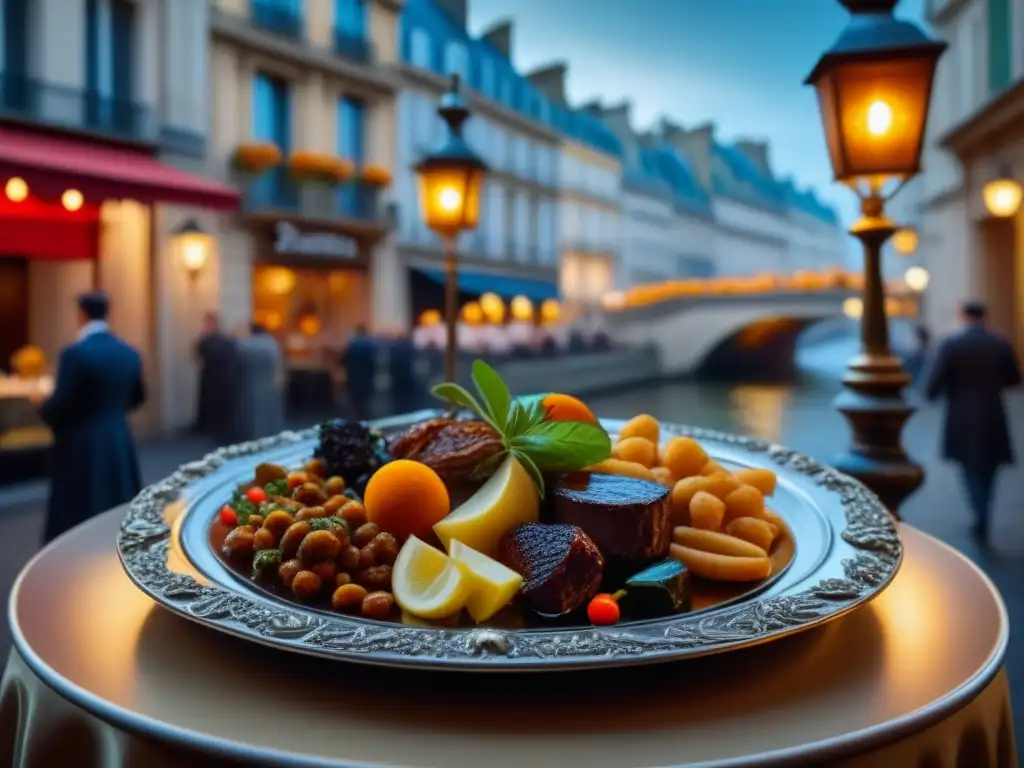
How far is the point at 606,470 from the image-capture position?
5.80 ft

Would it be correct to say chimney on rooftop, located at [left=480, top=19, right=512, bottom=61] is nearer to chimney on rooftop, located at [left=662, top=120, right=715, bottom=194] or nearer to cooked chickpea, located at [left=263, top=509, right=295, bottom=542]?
chimney on rooftop, located at [left=662, top=120, right=715, bottom=194]

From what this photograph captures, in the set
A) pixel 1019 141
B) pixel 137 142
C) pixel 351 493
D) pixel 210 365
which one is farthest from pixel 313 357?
pixel 351 493

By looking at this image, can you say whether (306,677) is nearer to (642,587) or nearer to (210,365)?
(642,587)

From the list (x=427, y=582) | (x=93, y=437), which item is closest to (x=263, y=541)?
(x=427, y=582)

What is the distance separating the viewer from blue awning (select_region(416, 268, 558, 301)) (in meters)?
23.1

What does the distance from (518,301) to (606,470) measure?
2235 centimetres

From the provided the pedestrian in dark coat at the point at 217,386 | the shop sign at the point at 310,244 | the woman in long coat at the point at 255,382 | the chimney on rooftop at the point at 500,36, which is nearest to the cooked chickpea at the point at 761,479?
the woman in long coat at the point at 255,382

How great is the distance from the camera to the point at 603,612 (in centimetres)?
123


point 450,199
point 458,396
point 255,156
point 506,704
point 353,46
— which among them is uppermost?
point 353,46

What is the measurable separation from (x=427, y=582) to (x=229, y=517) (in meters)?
0.63

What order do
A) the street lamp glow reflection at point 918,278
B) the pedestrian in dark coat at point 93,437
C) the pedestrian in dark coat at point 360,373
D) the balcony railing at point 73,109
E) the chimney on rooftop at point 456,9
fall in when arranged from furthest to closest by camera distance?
the chimney on rooftop at point 456,9 < the street lamp glow reflection at point 918,278 < the pedestrian in dark coat at point 360,373 < the balcony railing at point 73,109 < the pedestrian in dark coat at point 93,437

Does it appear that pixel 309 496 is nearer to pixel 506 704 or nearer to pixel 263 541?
pixel 263 541

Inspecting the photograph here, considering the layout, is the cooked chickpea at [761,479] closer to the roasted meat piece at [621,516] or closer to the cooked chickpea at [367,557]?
the roasted meat piece at [621,516]

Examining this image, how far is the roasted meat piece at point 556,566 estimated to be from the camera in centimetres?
128
